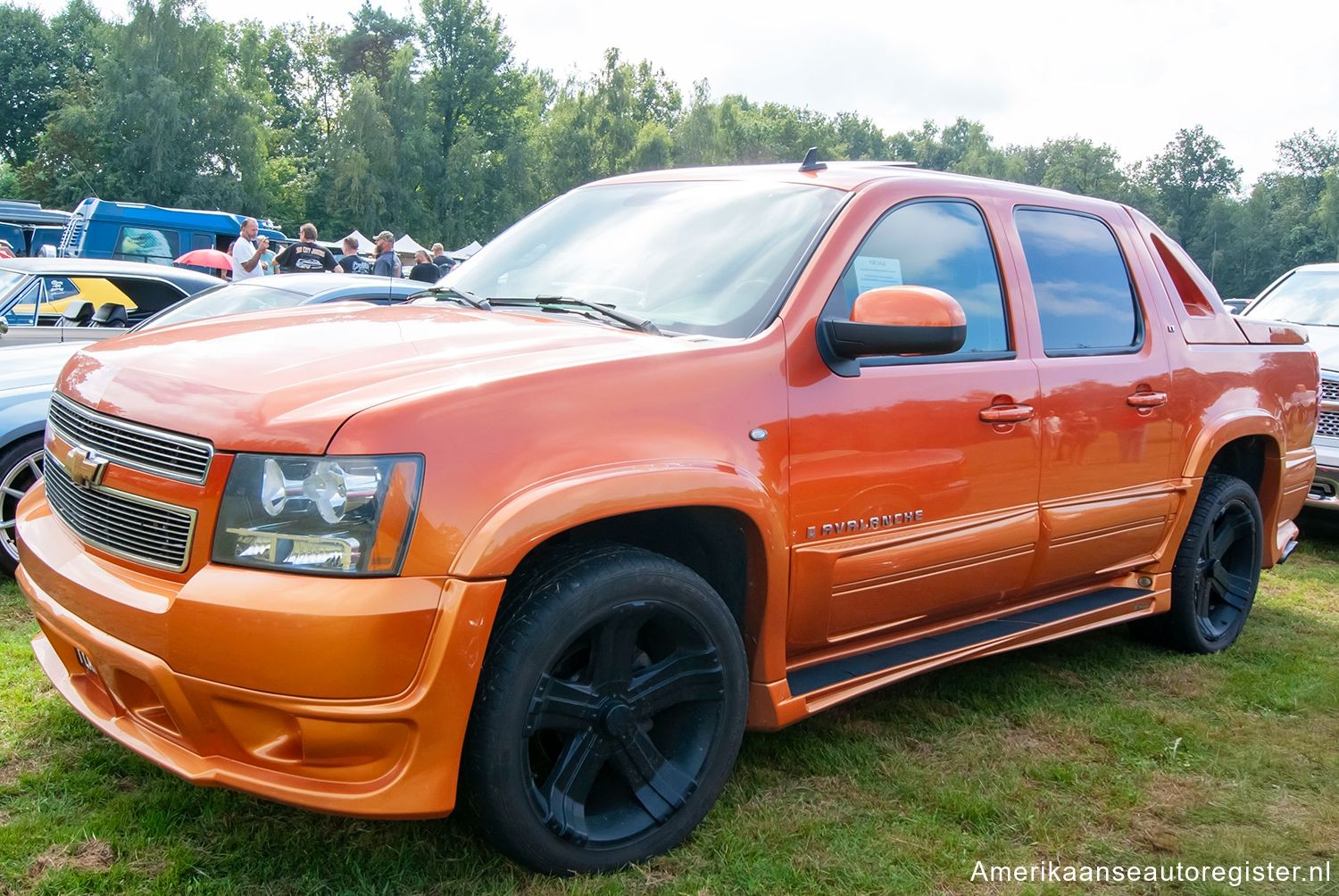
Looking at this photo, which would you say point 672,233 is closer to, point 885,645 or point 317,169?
point 885,645

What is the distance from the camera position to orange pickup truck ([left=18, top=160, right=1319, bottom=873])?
216cm

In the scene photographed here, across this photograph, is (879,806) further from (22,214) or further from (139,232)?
(22,214)

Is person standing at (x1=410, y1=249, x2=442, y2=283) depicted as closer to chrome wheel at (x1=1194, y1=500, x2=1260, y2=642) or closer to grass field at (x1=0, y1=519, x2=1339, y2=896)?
grass field at (x1=0, y1=519, x2=1339, y2=896)

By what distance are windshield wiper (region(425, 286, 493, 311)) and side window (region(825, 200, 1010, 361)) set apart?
110cm

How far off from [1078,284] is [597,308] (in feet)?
6.21

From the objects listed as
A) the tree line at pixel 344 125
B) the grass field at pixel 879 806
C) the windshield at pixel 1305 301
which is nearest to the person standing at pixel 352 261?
the windshield at pixel 1305 301

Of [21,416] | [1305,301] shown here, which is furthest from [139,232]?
[1305,301]

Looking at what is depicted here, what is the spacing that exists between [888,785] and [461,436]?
5.70 ft

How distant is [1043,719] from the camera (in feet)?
12.3

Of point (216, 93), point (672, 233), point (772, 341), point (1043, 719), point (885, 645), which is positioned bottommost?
point (1043, 719)

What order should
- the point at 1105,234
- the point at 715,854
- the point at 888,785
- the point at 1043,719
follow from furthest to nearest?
the point at 1105,234
the point at 1043,719
the point at 888,785
the point at 715,854

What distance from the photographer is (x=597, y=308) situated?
3066mm

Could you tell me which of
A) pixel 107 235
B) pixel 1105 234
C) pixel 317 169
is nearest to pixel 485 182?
pixel 317 169

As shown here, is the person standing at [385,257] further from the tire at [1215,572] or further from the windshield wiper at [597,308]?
the tire at [1215,572]
